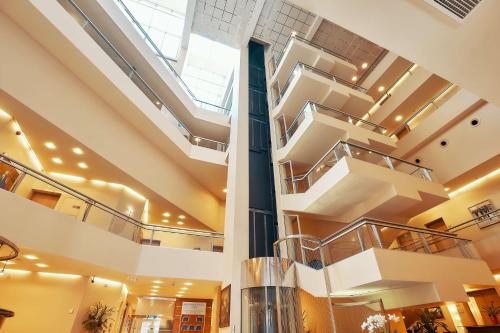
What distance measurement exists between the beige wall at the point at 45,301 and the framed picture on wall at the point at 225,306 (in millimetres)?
3883

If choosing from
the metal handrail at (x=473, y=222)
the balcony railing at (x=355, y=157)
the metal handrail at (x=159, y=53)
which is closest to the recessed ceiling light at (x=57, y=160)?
the metal handrail at (x=159, y=53)

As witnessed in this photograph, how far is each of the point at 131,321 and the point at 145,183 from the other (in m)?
6.72

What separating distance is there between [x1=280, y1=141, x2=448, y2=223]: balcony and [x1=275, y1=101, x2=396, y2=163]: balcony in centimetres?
Result: 149

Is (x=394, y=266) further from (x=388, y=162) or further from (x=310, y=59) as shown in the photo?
(x=310, y=59)

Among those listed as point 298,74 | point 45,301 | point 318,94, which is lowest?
point 45,301

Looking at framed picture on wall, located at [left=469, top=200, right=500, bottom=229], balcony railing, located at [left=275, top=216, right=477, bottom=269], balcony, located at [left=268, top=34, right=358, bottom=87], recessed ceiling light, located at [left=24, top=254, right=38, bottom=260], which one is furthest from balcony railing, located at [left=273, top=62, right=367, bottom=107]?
recessed ceiling light, located at [left=24, top=254, right=38, bottom=260]

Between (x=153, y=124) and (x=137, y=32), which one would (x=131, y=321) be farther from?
(x=137, y=32)

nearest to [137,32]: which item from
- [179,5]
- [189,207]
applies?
[179,5]

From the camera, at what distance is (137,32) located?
10.6 meters

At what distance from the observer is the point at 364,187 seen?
293 inches

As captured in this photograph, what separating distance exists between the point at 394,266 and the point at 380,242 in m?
0.49

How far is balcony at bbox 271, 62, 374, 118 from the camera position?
10.8 meters

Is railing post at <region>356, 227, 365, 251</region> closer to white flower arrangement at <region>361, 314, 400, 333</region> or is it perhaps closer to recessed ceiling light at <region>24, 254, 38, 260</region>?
white flower arrangement at <region>361, 314, 400, 333</region>

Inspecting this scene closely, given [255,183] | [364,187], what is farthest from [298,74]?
[364,187]
